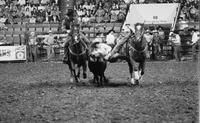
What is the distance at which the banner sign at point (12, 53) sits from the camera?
2680 cm

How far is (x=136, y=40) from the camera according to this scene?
12.6 m

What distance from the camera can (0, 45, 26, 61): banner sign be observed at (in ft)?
87.9

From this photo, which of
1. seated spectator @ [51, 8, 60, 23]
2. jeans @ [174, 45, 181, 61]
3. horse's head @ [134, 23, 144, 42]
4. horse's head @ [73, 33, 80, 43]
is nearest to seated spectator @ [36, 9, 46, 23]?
seated spectator @ [51, 8, 60, 23]

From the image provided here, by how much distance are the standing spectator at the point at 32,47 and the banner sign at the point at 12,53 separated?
422 millimetres

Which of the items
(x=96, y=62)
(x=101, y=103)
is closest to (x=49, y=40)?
(x=96, y=62)

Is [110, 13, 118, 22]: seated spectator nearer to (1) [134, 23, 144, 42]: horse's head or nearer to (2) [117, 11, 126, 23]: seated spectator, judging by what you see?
(2) [117, 11, 126, 23]: seated spectator

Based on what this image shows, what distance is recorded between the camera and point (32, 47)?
27141 mm

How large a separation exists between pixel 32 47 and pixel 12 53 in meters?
1.24

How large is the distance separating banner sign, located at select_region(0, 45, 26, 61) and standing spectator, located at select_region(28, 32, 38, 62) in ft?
1.38

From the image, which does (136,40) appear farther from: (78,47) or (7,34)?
(7,34)

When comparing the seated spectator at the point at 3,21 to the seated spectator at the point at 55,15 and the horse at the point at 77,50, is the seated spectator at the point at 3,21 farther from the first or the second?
the horse at the point at 77,50

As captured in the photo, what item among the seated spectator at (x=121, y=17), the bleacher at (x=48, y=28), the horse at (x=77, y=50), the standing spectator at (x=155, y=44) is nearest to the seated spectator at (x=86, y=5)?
the bleacher at (x=48, y=28)

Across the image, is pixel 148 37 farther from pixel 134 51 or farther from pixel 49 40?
pixel 134 51

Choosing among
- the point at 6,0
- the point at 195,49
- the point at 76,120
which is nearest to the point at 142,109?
the point at 76,120
